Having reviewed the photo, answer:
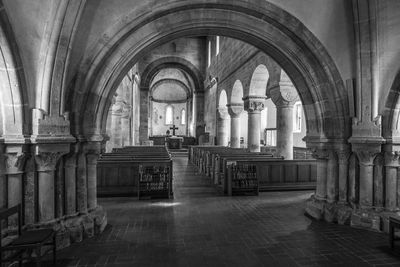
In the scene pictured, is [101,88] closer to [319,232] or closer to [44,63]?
[44,63]

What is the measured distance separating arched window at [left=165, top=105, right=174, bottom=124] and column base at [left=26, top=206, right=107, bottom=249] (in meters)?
32.7

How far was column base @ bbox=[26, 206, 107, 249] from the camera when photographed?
4.07 metres

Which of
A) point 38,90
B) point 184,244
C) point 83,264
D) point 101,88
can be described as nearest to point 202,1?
point 101,88

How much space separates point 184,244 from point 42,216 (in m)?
2.21

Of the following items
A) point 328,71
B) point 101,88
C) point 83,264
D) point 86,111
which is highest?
point 328,71

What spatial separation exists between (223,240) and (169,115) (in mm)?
33769

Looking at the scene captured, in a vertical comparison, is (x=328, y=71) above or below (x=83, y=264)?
above

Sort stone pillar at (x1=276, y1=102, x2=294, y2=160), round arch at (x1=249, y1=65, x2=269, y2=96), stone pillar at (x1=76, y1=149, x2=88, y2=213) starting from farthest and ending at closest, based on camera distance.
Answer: round arch at (x1=249, y1=65, x2=269, y2=96)
stone pillar at (x1=276, y1=102, x2=294, y2=160)
stone pillar at (x1=76, y1=149, x2=88, y2=213)

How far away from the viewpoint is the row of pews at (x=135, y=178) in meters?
7.19

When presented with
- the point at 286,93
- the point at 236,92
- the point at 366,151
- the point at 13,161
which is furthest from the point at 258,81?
the point at 13,161

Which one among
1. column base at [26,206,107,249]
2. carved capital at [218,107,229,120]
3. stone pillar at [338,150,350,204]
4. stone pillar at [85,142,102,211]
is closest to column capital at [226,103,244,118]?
carved capital at [218,107,229,120]

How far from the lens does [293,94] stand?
976 centimetres

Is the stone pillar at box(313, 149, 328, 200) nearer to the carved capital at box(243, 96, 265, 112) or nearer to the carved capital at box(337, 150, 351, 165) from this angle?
the carved capital at box(337, 150, 351, 165)

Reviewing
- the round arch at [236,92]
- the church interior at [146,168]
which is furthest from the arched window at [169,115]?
the church interior at [146,168]
